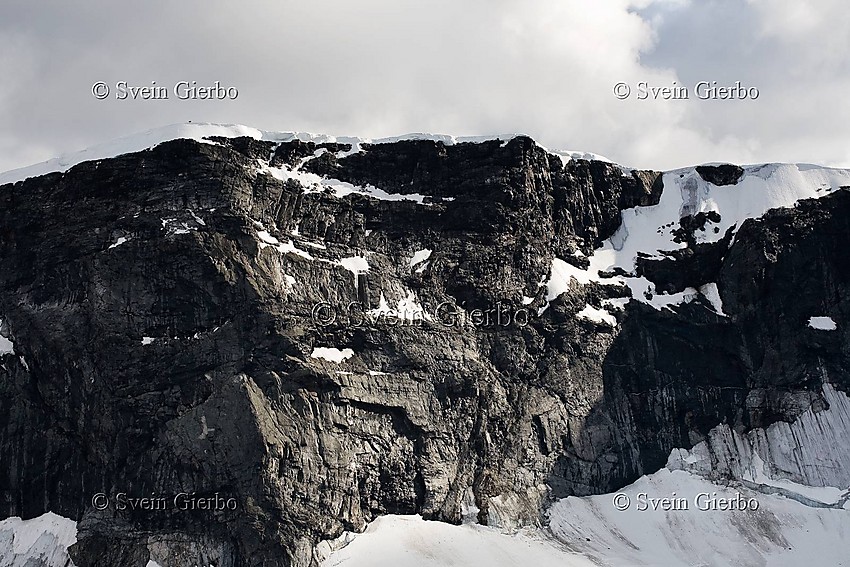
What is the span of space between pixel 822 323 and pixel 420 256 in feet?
114

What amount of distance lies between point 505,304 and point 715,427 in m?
19.9

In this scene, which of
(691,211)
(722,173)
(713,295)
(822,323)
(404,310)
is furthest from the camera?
(722,173)

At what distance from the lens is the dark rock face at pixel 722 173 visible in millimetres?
112375

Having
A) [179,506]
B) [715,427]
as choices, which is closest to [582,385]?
[715,427]

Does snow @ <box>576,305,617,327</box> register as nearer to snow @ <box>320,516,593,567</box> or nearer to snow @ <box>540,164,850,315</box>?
snow @ <box>540,164,850,315</box>

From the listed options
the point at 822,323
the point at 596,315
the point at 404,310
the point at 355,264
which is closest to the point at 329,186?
the point at 355,264

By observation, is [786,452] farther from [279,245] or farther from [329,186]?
[279,245]

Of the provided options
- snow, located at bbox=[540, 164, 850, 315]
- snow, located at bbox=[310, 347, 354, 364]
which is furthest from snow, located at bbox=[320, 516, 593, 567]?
snow, located at bbox=[540, 164, 850, 315]

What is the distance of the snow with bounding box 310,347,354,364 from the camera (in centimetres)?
8925

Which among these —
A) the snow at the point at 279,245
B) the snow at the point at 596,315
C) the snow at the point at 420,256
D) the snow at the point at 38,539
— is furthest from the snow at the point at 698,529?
the snow at the point at 38,539

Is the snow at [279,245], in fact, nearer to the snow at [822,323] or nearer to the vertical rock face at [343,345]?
the vertical rock face at [343,345]

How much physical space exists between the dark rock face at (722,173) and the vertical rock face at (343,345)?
762 cm

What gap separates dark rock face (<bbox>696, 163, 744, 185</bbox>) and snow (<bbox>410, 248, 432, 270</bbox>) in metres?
30.0

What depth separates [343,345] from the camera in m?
90.9
